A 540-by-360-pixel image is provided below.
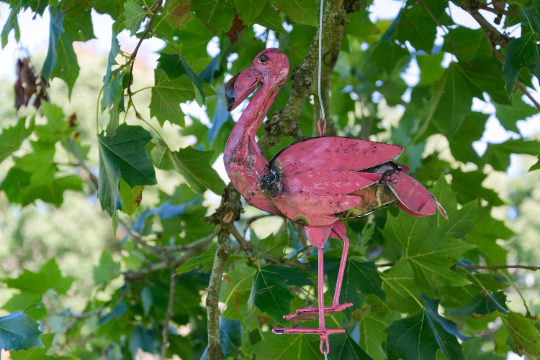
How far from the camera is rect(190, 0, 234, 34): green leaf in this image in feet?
2.16

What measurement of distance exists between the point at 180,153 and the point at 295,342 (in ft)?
1.17

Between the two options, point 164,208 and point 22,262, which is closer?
point 164,208

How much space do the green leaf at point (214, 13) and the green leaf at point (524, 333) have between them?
60 cm

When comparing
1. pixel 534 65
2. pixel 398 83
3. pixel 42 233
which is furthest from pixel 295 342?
pixel 42 233

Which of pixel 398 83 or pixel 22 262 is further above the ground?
pixel 398 83

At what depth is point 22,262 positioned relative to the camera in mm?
4883

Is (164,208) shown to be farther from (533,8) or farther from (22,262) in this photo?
(22,262)

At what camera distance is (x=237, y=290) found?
794 mm

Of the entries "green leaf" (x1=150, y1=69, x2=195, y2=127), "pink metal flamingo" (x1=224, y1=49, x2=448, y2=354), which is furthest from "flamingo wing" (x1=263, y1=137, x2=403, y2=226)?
"green leaf" (x1=150, y1=69, x2=195, y2=127)

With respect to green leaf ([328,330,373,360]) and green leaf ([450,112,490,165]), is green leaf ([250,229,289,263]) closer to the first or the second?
green leaf ([328,330,373,360])

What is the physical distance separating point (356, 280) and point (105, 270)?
865 millimetres

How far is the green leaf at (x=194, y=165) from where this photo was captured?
74 centimetres

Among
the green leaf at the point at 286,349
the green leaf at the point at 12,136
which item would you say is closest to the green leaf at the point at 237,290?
the green leaf at the point at 286,349

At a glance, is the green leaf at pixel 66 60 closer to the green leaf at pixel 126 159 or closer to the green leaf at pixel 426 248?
the green leaf at pixel 126 159
